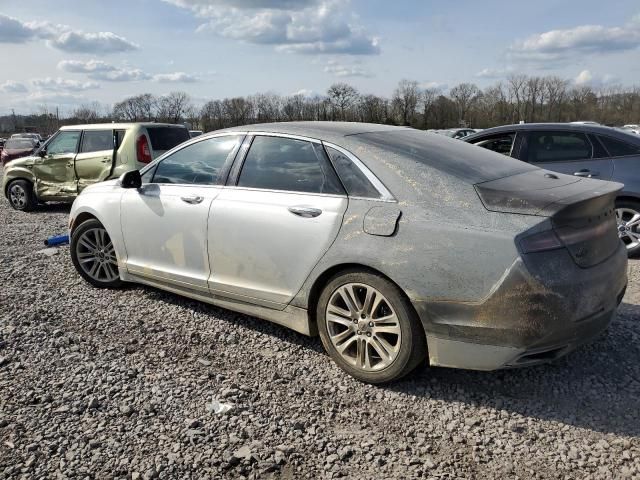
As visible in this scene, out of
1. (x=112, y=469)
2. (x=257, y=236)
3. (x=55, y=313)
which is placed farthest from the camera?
(x=55, y=313)

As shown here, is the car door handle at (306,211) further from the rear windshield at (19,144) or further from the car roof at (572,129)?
the rear windshield at (19,144)

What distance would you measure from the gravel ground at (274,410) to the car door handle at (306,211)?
40.8 inches

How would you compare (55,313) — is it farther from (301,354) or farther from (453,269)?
(453,269)

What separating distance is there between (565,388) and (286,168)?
7.61 feet

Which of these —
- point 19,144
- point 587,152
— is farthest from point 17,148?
point 587,152

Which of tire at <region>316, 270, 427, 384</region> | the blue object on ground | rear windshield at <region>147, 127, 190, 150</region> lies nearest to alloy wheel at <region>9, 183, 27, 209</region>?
rear windshield at <region>147, 127, 190, 150</region>

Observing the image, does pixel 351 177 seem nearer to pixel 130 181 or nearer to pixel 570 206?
pixel 570 206

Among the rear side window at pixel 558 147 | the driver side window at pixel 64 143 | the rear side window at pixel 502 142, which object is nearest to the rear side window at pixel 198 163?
the rear side window at pixel 502 142

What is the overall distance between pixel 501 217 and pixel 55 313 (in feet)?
12.6

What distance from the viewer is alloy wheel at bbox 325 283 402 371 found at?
3227mm

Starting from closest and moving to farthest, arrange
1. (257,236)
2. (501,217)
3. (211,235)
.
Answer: (501,217) → (257,236) → (211,235)

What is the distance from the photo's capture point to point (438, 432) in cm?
291

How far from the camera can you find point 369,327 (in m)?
3.30

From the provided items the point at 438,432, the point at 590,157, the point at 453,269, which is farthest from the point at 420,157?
the point at 590,157
